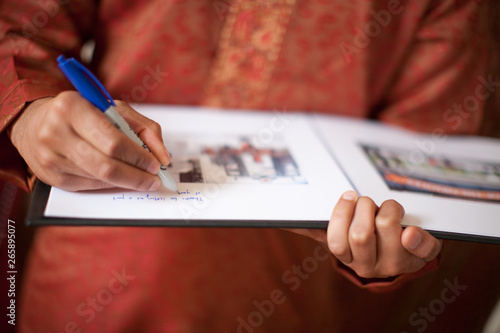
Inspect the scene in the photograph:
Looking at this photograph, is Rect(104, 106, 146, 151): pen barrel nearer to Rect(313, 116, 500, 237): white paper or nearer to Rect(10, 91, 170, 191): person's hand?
Rect(10, 91, 170, 191): person's hand

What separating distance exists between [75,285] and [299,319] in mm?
483

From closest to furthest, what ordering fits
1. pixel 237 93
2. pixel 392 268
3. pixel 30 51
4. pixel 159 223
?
pixel 159 223 < pixel 392 268 < pixel 30 51 < pixel 237 93

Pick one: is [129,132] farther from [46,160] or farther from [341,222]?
[341,222]

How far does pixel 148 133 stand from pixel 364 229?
0.29 meters

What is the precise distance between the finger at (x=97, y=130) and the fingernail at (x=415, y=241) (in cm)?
34

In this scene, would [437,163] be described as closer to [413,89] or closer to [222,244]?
[413,89]

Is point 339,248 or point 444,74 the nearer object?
point 339,248

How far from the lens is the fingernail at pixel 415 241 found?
0.43 meters

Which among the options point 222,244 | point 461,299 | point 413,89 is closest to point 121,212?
point 222,244

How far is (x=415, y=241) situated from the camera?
0.43 metres

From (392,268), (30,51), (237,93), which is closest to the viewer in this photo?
(392,268)

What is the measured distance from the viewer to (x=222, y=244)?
0.77 m

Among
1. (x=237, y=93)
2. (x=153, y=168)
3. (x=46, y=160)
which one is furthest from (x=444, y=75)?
(x=46, y=160)

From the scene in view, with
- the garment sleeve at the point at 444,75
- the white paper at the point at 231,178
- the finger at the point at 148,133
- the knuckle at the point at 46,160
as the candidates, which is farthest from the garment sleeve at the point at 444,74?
the knuckle at the point at 46,160
